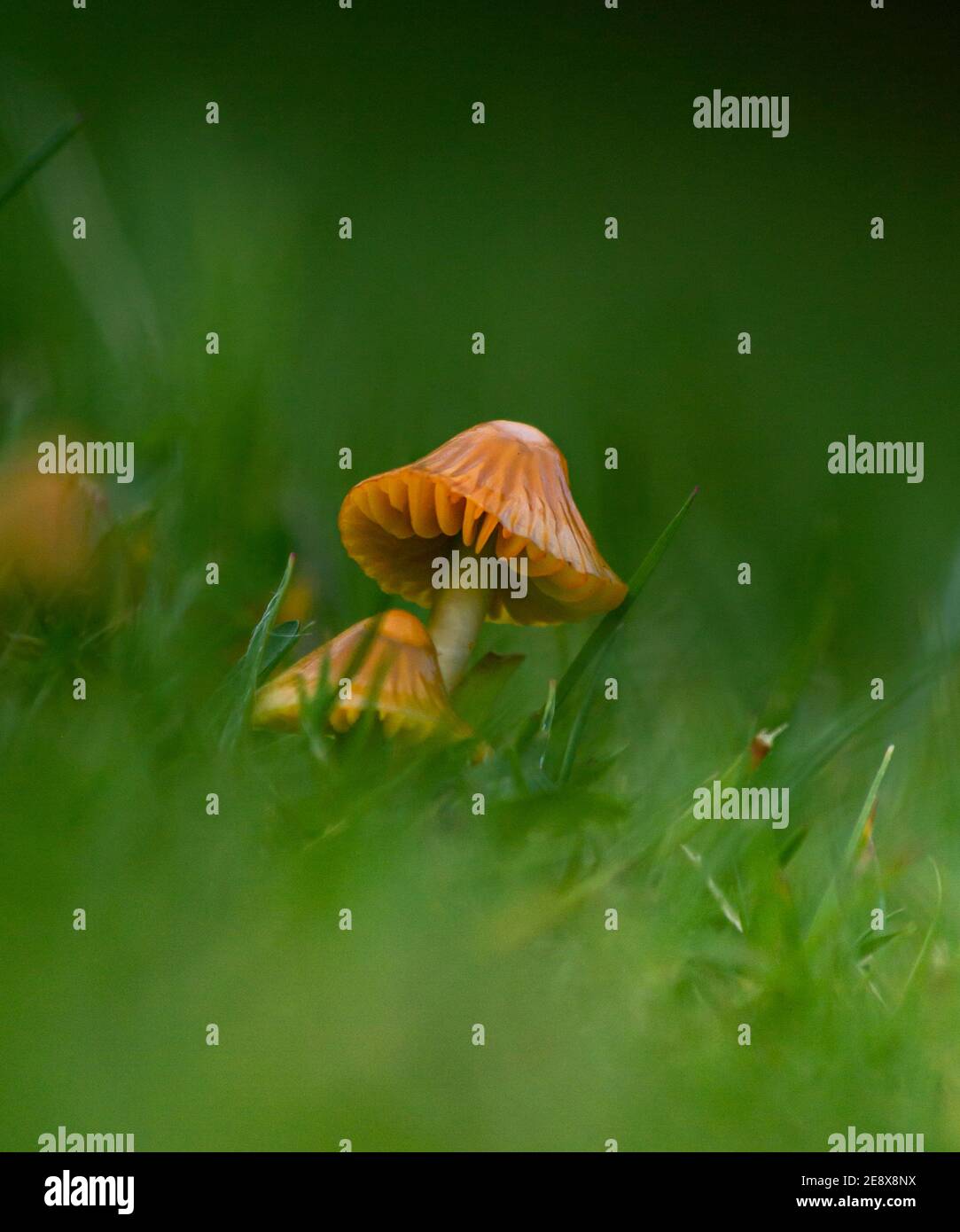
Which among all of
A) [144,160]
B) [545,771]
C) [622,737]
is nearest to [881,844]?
[622,737]

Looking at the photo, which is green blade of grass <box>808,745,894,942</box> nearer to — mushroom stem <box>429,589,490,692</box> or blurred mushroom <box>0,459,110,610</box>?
mushroom stem <box>429,589,490,692</box>

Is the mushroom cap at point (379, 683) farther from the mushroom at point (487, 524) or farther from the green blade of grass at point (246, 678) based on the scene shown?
the mushroom at point (487, 524)

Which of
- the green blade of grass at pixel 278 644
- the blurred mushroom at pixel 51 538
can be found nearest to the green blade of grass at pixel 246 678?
the green blade of grass at pixel 278 644

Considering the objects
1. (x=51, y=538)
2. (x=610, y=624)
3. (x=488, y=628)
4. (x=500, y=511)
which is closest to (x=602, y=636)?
(x=610, y=624)

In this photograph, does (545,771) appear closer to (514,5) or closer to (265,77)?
(265,77)

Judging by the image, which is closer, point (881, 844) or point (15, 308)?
point (881, 844)
